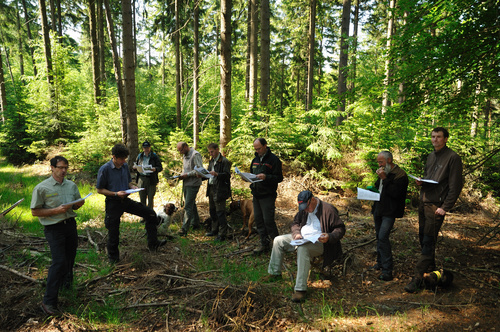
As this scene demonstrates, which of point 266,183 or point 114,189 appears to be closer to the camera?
point 114,189

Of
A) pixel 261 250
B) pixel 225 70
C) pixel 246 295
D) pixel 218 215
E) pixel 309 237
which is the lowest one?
pixel 261 250

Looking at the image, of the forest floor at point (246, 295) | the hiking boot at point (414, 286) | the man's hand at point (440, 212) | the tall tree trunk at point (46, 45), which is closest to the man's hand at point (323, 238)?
Answer: the forest floor at point (246, 295)

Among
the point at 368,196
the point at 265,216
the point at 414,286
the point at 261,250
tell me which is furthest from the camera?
the point at 261,250

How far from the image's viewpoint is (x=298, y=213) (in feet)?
14.6

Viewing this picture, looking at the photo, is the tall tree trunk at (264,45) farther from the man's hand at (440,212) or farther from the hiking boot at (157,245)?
the man's hand at (440,212)

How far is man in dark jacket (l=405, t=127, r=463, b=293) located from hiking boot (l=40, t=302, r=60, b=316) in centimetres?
485

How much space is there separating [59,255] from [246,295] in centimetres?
258

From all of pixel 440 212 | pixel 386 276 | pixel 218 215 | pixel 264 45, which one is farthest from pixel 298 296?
pixel 264 45

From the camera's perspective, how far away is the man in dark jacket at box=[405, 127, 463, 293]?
3811 mm

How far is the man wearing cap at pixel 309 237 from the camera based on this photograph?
397 cm

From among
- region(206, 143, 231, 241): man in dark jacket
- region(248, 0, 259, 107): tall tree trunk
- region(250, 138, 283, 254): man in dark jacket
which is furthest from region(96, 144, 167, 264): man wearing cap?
region(248, 0, 259, 107): tall tree trunk

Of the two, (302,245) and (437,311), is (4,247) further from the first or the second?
(437,311)

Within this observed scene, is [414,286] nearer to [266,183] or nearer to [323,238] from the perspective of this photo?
[323,238]

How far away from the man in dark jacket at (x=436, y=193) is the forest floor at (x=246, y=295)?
45cm
